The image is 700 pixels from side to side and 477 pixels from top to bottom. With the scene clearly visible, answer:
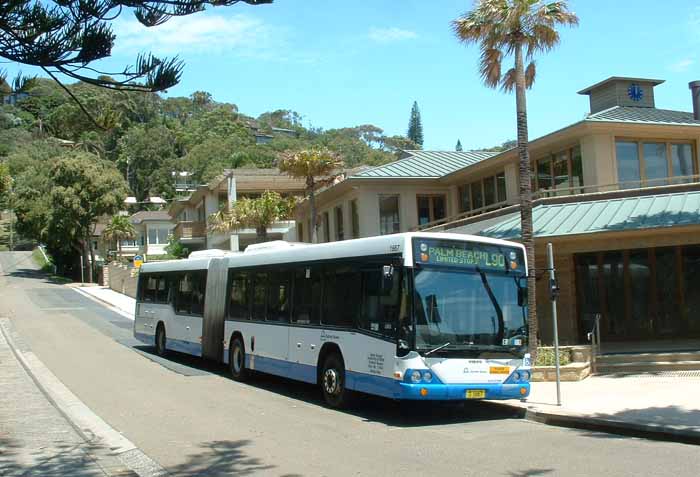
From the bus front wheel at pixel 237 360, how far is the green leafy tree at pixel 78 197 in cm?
5143

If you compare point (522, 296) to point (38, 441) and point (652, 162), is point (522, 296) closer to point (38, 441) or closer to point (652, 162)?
point (38, 441)

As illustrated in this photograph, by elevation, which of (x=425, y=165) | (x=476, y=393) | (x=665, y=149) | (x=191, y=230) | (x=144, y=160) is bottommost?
(x=476, y=393)

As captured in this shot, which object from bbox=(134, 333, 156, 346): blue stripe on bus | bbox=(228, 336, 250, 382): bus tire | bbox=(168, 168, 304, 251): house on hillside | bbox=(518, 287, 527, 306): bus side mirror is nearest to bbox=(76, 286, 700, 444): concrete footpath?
bbox=(518, 287, 527, 306): bus side mirror

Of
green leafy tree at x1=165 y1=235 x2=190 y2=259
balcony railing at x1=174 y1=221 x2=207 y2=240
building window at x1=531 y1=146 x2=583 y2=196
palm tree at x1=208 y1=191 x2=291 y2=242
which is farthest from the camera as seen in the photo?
green leafy tree at x1=165 y1=235 x2=190 y2=259

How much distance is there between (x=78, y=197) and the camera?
2537 inches

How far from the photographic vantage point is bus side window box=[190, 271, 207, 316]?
1917cm

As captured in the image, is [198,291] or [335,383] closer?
[335,383]

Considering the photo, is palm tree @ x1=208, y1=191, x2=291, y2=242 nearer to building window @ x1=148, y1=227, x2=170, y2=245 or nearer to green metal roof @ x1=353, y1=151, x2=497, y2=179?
green metal roof @ x1=353, y1=151, x2=497, y2=179

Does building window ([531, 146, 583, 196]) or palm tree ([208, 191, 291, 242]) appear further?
palm tree ([208, 191, 291, 242])

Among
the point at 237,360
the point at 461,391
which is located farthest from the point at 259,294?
the point at 461,391

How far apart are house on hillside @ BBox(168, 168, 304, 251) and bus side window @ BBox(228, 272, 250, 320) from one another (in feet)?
103

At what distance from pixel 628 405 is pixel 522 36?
9378 mm

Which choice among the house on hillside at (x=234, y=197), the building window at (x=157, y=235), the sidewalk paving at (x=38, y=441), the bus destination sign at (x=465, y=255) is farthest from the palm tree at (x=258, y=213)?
the building window at (x=157, y=235)

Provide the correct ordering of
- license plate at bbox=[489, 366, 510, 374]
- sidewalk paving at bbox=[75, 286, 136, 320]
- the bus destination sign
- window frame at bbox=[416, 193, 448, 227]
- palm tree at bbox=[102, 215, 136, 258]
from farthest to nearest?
palm tree at bbox=[102, 215, 136, 258]
sidewalk paving at bbox=[75, 286, 136, 320]
window frame at bbox=[416, 193, 448, 227]
license plate at bbox=[489, 366, 510, 374]
the bus destination sign
